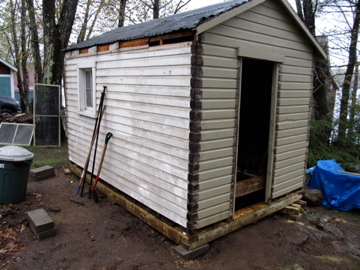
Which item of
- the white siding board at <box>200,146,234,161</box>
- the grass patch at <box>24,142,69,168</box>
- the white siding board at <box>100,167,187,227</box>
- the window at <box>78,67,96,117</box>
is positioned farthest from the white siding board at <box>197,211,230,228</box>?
the grass patch at <box>24,142,69,168</box>

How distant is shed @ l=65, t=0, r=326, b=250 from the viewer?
3482 millimetres

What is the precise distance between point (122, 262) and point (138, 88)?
2401mm

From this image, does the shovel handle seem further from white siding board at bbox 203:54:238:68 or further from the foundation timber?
white siding board at bbox 203:54:238:68

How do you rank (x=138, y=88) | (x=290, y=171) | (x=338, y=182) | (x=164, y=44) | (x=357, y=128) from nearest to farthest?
(x=164, y=44), (x=138, y=88), (x=290, y=171), (x=338, y=182), (x=357, y=128)

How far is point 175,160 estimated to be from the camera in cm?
369

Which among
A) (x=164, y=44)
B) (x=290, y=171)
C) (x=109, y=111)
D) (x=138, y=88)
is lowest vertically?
(x=290, y=171)

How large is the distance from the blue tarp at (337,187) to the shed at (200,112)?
107 centimetres

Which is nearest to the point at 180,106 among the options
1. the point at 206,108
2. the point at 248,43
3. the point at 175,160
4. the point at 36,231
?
the point at 206,108

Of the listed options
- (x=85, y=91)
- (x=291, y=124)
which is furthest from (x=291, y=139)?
(x=85, y=91)

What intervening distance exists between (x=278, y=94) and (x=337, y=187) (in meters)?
2.85

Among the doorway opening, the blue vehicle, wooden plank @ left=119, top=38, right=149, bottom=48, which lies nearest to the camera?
wooden plank @ left=119, top=38, right=149, bottom=48

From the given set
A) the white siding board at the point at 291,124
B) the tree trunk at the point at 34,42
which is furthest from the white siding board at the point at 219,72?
the tree trunk at the point at 34,42

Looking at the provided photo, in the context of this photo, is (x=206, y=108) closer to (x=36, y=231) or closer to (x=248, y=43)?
(x=248, y=43)

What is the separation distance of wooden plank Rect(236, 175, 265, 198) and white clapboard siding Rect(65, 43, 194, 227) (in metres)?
1.25
